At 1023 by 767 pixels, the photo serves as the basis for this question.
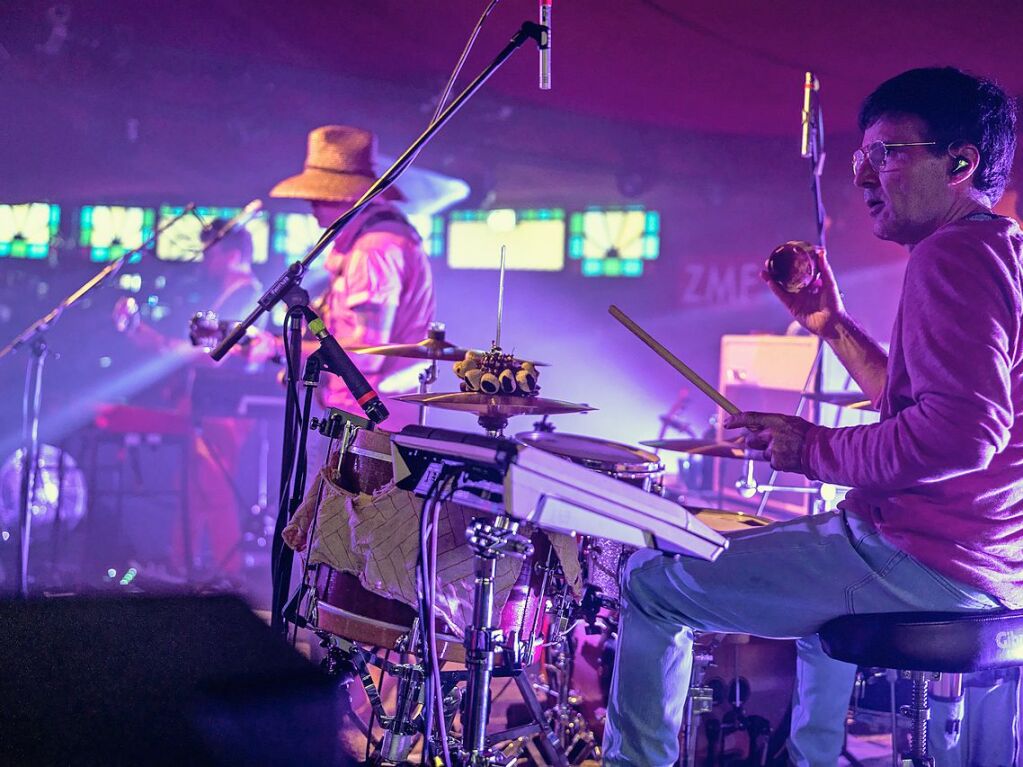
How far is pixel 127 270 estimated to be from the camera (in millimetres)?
6887

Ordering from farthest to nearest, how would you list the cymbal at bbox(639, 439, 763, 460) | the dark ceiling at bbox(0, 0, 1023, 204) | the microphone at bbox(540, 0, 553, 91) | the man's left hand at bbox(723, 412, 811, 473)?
the dark ceiling at bbox(0, 0, 1023, 204) → the cymbal at bbox(639, 439, 763, 460) → the microphone at bbox(540, 0, 553, 91) → the man's left hand at bbox(723, 412, 811, 473)

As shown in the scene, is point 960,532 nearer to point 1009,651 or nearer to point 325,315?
point 1009,651

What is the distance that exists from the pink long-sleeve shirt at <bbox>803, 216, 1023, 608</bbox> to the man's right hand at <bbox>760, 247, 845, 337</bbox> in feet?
1.61

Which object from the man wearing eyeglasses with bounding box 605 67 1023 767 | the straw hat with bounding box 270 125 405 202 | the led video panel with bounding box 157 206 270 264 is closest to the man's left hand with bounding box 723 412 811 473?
the man wearing eyeglasses with bounding box 605 67 1023 767

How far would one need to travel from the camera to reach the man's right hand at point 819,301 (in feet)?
7.41

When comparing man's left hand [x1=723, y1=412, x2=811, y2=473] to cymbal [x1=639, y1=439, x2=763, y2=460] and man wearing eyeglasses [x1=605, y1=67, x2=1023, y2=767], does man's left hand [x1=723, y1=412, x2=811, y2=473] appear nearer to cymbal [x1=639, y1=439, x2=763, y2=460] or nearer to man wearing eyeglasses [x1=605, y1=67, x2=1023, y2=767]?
man wearing eyeglasses [x1=605, y1=67, x2=1023, y2=767]

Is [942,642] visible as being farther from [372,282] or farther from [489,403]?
[372,282]

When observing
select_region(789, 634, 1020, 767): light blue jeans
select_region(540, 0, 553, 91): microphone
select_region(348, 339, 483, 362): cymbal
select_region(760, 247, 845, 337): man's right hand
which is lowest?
select_region(789, 634, 1020, 767): light blue jeans

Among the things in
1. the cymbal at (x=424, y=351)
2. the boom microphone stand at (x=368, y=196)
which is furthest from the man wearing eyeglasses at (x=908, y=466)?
the cymbal at (x=424, y=351)

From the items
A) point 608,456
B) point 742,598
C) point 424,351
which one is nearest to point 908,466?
point 742,598

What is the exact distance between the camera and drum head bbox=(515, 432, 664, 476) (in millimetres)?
2422

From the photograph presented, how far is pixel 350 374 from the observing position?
222 cm

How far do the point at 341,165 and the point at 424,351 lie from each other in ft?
5.66

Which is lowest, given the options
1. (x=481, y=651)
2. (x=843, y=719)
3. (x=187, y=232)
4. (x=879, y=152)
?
(x=843, y=719)
